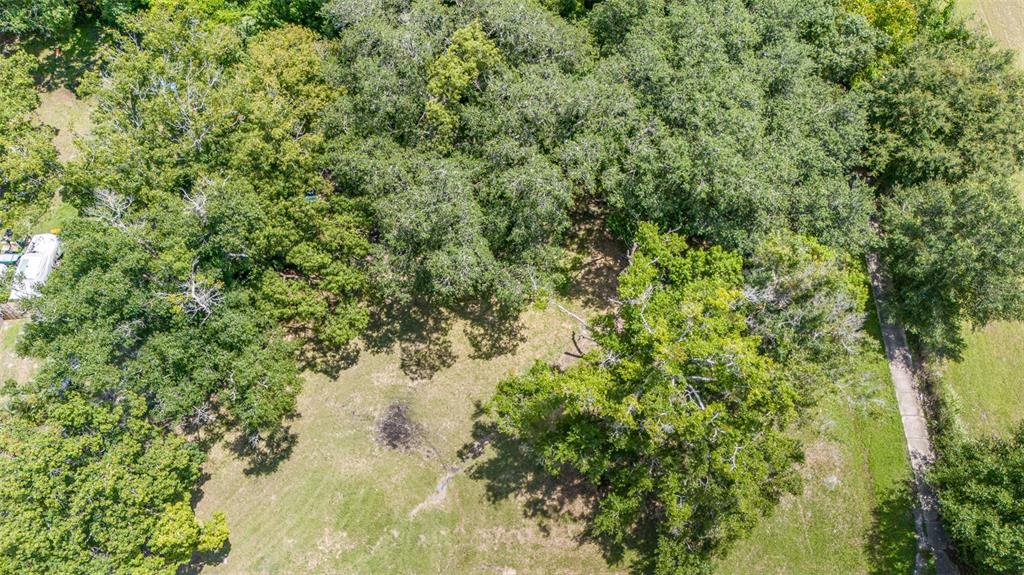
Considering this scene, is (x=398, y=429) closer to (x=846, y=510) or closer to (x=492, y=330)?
(x=492, y=330)

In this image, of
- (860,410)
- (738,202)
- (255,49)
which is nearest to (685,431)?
(738,202)

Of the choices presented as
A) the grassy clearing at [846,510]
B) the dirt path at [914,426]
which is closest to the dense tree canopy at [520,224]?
the dirt path at [914,426]

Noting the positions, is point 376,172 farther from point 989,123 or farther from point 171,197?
point 989,123

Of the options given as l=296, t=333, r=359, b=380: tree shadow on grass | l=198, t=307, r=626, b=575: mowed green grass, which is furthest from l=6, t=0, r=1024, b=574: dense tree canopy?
l=198, t=307, r=626, b=575: mowed green grass

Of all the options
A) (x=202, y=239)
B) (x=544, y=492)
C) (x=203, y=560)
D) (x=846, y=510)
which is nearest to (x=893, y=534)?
(x=846, y=510)

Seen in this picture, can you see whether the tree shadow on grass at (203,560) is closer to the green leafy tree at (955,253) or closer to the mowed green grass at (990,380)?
the green leafy tree at (955,253)
